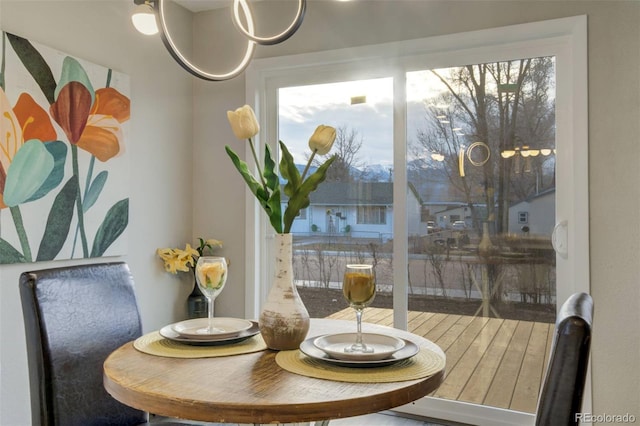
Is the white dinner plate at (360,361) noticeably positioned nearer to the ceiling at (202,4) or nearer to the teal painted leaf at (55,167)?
the teal painted leaf at (55,167)

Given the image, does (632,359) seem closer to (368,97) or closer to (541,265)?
(541,265)

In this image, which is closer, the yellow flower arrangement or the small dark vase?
the yellow flower arrangement

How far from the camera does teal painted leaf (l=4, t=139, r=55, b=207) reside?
2.11m

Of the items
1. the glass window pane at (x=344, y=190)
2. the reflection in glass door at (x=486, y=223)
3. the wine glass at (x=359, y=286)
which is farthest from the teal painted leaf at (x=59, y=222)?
the reflection in glass door at (x=486, y=223)

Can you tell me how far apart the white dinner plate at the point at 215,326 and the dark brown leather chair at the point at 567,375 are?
92cm

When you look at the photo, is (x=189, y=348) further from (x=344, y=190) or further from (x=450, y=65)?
(x=450, y=65)

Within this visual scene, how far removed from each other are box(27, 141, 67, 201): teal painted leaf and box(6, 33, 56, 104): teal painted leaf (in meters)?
0.21

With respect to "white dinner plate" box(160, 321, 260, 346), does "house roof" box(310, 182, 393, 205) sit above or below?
above

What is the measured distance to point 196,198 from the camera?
335cm

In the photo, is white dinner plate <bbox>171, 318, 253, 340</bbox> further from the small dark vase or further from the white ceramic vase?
the small dark vase

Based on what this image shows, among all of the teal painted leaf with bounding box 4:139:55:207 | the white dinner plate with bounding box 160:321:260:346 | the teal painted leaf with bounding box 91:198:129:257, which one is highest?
the teal painted leaf with bounding box 4:139:55:207

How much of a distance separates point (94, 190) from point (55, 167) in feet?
0.86

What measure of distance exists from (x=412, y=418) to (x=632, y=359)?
1.18 m

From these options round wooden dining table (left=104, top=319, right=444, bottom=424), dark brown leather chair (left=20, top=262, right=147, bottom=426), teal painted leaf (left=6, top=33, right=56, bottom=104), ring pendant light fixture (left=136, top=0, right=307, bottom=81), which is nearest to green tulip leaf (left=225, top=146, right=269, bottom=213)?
ring pendant light fixture (left=136, top=0, right=307, bottom=81)
